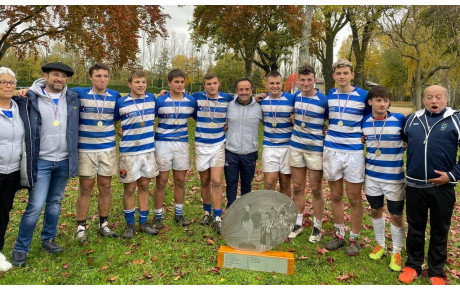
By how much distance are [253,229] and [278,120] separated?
1.62 m

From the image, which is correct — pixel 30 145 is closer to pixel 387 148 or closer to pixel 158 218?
pixel 158 218

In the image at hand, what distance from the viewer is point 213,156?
5098mm

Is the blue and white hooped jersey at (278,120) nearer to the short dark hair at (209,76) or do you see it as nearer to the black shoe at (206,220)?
the short dark hair at (209,76)

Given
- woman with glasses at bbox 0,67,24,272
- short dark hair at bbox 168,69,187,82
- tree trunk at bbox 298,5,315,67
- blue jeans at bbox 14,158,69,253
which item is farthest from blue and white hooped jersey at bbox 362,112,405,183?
tree trunk at bbox 298,5,315,67

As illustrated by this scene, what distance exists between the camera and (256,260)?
4145mm

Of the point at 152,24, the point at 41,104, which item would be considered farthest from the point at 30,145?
the point at 152,24

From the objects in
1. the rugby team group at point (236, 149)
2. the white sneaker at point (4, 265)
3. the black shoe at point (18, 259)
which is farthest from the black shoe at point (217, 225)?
the white sneaker at point (4, 265)

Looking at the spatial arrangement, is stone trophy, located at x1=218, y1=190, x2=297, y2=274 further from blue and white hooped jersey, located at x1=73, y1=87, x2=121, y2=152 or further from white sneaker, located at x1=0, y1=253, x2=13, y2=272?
white sneaker, located at x1=0, y1=253, x2=13, y2=272

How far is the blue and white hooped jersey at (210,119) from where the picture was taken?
5.07m

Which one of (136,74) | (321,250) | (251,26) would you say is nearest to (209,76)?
(136,74)

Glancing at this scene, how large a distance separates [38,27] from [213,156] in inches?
454

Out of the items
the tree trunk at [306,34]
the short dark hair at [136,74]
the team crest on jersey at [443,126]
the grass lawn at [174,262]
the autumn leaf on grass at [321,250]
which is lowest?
the grass lawn at [174,262]

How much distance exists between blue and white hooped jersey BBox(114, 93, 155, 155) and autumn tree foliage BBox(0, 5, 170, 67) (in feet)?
23.4

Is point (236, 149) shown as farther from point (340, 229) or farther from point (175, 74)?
point (340, 229)
